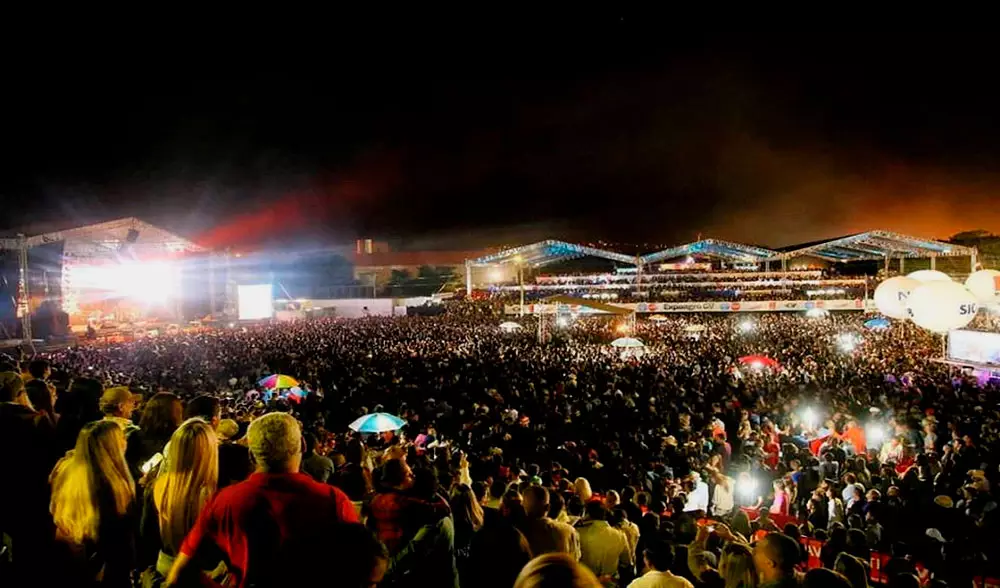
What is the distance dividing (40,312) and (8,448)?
2578 centimetres

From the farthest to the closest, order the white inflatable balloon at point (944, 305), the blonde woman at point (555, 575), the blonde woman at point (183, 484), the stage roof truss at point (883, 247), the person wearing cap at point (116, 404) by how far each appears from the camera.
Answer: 1. the stage roof truss at point (883, 247)
2. the white inflatable balloon at point (944, 305)
3. the person wearing cap at point (116, 404)
4. the blonde woman at point (183, 484)
5. the blonde woman at point (555, 575)

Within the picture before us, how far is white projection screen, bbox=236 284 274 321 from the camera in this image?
3238 cm

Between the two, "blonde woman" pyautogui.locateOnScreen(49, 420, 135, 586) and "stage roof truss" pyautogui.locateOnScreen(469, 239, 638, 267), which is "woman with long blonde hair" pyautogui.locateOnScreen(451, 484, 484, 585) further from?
"stage roof truss" pyautogui.locateOnScreen(469, 239, 638, 267)

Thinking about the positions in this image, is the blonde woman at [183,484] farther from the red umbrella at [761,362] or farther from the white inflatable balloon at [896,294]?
the red umbrella at [761,362]

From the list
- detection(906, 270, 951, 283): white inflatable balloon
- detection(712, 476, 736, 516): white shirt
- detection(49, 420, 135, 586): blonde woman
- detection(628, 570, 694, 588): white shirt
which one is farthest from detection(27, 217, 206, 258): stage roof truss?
detection(906, 270, 951, 283): white inflatable balloon

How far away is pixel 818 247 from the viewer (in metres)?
38.5

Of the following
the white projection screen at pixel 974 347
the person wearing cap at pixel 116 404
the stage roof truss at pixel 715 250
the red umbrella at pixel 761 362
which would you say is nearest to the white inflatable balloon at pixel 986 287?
the white projection screen at pixel 974 347

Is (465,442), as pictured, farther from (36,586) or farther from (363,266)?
(363,266)

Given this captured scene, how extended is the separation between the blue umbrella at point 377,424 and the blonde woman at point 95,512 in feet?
18.1

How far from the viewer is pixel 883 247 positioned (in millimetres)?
38031

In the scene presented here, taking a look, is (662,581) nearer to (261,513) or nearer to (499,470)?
(261,513)

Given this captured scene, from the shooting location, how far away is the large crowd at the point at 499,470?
205 cm

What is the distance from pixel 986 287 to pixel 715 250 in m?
32.2

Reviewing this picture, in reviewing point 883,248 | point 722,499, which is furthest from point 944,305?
point 883,248
